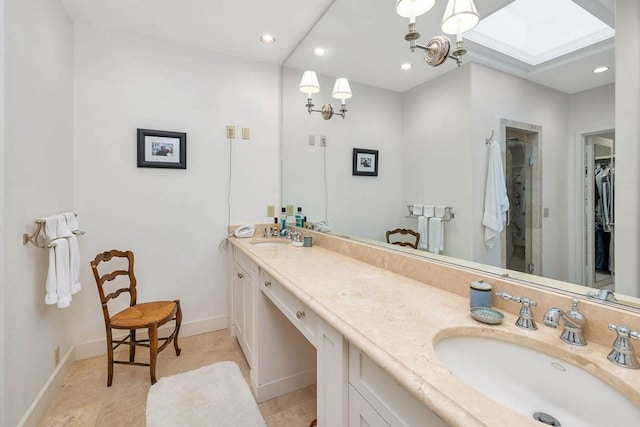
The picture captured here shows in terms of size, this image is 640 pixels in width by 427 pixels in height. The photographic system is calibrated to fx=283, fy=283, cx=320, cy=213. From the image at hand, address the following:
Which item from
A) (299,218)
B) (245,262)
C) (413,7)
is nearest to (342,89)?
(413,7)

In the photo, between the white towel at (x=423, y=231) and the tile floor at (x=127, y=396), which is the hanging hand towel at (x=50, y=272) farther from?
the white towel at (x=423, y=231)

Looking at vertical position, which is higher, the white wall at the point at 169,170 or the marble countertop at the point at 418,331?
the white wall at the point at 169,170

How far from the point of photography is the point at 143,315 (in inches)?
79.3

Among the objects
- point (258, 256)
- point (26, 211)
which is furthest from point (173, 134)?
point (258, 256)

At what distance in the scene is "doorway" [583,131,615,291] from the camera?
33.3 inches

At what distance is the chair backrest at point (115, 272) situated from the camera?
1968 mm

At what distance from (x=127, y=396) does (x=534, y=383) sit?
222cm

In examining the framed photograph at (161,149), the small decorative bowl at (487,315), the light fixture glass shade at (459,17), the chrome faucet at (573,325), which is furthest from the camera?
the framed photograph at (161,149)

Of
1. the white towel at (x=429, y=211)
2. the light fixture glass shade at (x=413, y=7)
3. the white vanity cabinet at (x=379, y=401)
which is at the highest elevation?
the light fixture glass shade at (x=413, y=7)

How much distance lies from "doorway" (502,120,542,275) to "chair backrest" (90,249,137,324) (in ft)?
7.81

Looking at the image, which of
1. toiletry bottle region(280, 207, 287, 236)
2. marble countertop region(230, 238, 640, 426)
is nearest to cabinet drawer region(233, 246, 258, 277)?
marble countertop region(230, 238, 640, 426)

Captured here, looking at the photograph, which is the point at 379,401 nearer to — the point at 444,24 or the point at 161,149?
the point at 444,24

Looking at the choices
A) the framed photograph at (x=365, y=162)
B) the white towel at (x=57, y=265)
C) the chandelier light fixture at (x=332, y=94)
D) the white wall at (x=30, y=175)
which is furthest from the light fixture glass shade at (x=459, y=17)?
the white towel at (x=57, y=265)

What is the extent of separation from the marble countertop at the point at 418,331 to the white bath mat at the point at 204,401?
90cm
